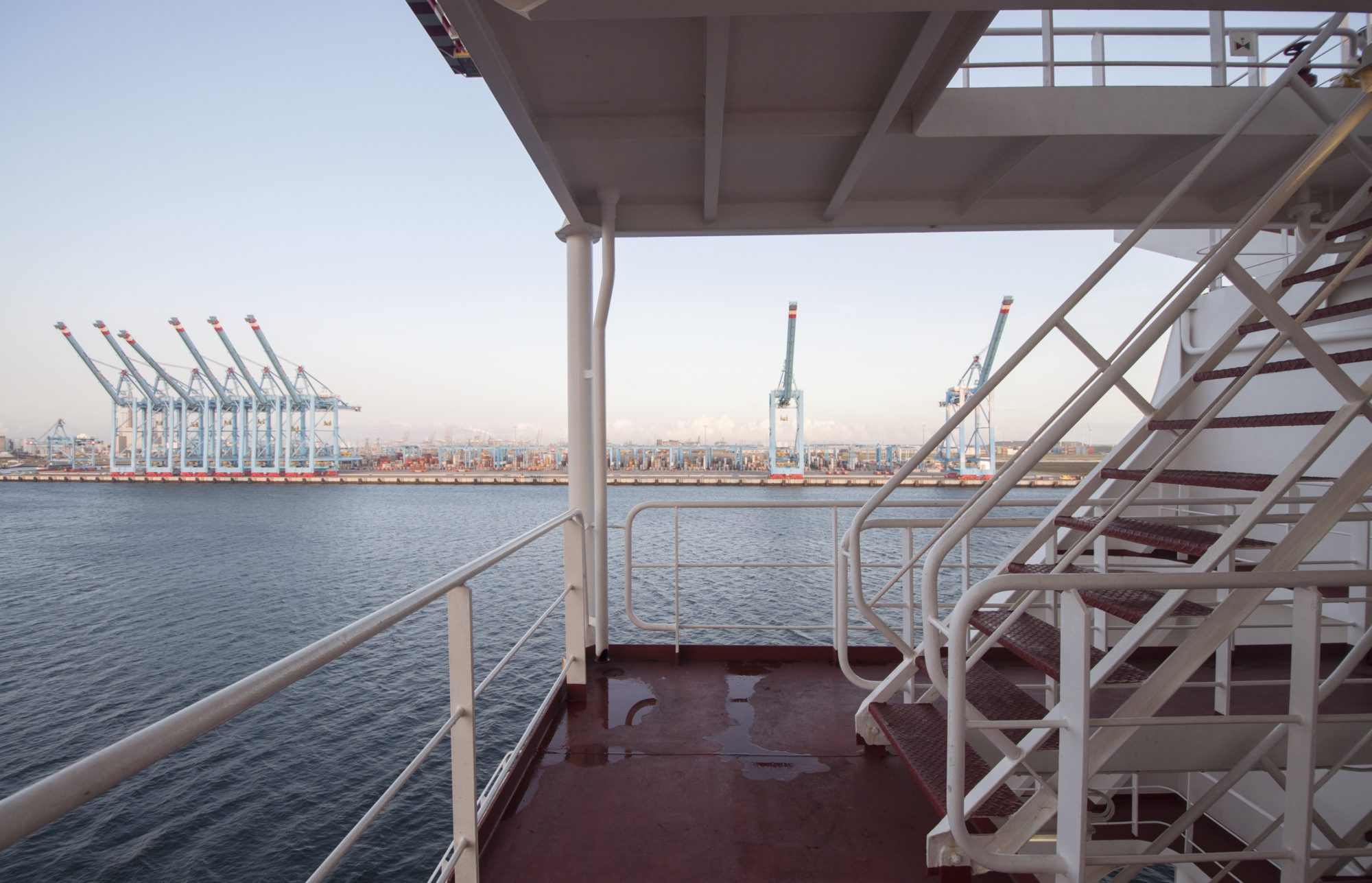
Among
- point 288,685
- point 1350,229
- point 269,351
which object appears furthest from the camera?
point 269,351

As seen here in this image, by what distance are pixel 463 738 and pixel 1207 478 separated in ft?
5.57

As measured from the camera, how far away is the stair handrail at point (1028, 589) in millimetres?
957

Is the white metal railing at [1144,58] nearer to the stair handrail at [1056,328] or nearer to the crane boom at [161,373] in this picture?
the stair handrail at [1056,328]

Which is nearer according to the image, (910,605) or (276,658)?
(910,605)

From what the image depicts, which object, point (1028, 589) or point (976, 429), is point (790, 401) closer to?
point (976, 429)

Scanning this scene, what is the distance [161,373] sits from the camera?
133ft

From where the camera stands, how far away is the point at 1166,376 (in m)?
3.70

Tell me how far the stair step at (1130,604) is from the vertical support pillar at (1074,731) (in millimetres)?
189

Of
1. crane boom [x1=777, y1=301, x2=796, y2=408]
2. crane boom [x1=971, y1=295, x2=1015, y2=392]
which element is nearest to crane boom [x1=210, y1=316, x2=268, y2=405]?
crane boom [x1=777, y1=301, x2=796, y2=408]

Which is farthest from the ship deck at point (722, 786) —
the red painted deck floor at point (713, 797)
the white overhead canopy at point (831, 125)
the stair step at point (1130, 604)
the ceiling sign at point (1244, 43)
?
the ceiling sign at point (1244, 43)

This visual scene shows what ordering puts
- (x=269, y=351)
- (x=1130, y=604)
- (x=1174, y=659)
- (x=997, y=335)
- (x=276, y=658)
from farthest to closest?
(x=269, y=351), (x=997, y=335), (x=276, y=658), (x=1130, y=604), (x=1174, y=659)

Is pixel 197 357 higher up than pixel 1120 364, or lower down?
higher up

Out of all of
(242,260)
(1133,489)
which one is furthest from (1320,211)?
(242,260)

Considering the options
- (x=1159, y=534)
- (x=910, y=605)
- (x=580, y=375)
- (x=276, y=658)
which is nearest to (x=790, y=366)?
(x=276, y=658)
